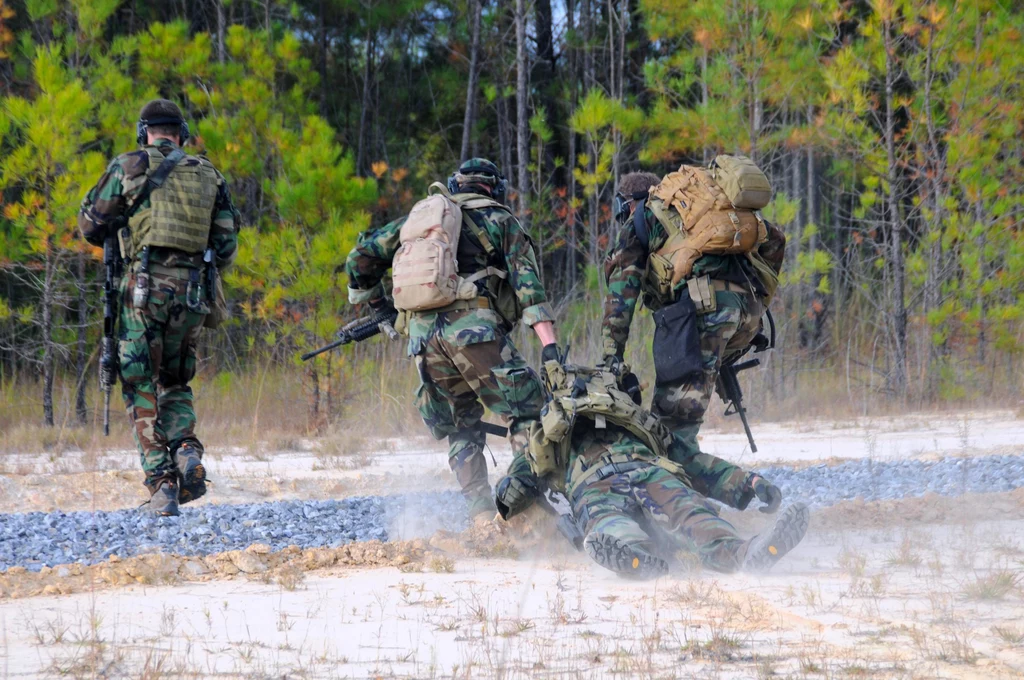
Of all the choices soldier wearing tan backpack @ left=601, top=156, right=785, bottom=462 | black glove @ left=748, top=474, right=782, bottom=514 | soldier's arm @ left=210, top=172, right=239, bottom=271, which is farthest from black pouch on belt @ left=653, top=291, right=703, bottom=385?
soldier's arm @ left=210, top=172, right=239, bottom=271

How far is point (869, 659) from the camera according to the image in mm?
3146

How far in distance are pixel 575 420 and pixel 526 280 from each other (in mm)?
900

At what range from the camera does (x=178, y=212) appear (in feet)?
19.2

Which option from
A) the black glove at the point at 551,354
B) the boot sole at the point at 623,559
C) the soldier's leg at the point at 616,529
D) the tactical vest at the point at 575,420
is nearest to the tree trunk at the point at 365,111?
the black glove at the point at 551,354

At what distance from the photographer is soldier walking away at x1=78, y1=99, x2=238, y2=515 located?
5.80 m

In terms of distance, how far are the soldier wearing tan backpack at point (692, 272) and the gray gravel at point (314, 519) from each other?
3.69ft

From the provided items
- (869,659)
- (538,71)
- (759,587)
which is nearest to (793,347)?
(538,71)

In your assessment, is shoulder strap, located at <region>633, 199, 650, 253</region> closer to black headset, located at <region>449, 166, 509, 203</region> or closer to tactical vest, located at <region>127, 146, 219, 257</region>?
black headset, located at <region>449, 166, 509, 203</region>

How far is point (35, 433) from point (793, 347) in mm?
8192

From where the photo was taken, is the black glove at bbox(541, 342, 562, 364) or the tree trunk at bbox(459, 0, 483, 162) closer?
the black glove at bbox(541, 342, 562, 364)

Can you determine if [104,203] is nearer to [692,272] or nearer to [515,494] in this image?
[515,494]

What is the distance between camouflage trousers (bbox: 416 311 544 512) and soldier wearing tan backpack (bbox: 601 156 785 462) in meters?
0.47

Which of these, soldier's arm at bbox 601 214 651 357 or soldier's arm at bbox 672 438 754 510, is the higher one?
soldier's arm at bbox 601 214 651 357

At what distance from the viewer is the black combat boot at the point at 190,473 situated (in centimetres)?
584
